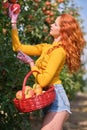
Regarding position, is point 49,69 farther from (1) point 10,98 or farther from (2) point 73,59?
(1) point 10,98

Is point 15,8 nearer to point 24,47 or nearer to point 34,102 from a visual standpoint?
point 24,47

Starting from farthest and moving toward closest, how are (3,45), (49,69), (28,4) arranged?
(28,4) < (3,45) < (49,69)

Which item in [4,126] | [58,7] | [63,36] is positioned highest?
[63,36]

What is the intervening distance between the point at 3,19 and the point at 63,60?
195 cm

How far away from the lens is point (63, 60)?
541 cm

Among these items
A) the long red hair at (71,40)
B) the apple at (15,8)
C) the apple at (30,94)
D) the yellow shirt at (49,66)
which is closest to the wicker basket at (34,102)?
the apple at (30,94)

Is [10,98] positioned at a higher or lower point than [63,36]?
lower

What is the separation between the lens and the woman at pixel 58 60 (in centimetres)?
530

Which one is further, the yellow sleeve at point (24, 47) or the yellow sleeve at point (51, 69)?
the yellow sleeve at point (24, 47)

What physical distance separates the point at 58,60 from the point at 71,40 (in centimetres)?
32

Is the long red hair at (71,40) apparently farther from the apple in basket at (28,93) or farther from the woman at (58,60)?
the apple in basket at (28,93)

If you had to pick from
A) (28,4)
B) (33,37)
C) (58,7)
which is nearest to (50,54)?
(28,4)

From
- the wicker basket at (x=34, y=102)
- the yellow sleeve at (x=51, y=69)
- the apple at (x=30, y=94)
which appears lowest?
the wicker basket at (x=34, y=102)

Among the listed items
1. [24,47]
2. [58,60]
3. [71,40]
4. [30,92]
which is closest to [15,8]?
[24,47]
